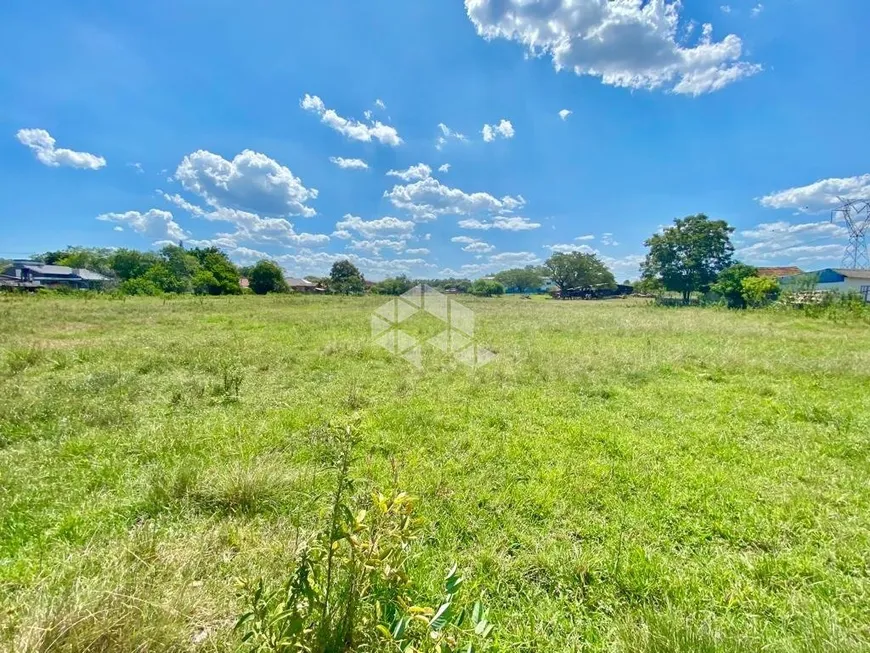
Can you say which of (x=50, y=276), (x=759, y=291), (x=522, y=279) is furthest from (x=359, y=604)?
(x=522, y=279)

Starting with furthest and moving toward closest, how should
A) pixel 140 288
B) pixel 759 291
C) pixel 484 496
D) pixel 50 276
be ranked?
pixel 50 276 < pixel 140 288 < pixel 759 291 < pixel 484 496

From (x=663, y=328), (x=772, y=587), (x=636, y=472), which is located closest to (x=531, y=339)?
(x=663, y=328)

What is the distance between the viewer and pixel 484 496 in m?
2.73

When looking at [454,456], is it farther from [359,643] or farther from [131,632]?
[131,632]

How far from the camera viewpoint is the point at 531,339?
1003 centimetres

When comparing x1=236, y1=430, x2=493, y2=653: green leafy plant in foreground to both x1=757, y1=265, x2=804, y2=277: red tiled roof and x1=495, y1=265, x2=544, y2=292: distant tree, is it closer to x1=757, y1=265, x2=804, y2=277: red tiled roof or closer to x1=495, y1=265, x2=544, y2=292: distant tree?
x1=757, y1=265, x2=804, y2=277: red tiled roof

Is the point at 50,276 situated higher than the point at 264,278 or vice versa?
the point at 50,276

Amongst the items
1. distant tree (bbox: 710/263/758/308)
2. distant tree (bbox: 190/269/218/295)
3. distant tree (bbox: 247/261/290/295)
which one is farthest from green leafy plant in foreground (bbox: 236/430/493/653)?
distant tree (bbox: 247/261/290/295)

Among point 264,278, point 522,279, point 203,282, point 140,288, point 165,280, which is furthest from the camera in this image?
point 522,279

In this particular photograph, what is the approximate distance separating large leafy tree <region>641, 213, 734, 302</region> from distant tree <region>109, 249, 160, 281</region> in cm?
5636

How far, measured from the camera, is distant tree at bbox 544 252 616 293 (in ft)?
181

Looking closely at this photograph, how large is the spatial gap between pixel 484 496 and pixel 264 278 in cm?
4743

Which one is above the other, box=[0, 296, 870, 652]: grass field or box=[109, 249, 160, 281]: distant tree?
box=[109, 249, 160, 281]: distant tree

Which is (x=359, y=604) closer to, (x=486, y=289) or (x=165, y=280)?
A: (x=165, y=280)
